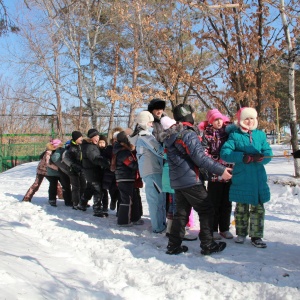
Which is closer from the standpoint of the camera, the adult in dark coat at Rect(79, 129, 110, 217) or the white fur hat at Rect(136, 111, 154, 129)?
the white fur hat at Rect(136, 111, 154, 129)

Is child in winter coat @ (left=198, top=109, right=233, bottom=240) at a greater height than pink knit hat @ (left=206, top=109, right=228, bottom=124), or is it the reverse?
pink knit hat @ (left=206, top=109, right=228, bottom=124)

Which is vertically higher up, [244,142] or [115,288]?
[244,142]

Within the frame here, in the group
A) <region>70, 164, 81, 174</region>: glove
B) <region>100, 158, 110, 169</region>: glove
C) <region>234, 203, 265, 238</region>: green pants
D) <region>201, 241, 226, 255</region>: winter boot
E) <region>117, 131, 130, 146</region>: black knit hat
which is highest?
<region>117, 131, 130, 146</region>: black knit hat

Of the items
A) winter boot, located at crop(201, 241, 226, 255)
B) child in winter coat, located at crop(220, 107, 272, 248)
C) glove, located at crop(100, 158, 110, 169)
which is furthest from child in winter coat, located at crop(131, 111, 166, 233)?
glove, located at crop(100, 158, 110, 169)

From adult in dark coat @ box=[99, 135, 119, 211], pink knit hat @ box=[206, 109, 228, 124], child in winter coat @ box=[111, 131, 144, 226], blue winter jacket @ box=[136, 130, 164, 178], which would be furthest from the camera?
adult in dark coat @ box=[99, 135, 119, 211]

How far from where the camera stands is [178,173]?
4059 mm

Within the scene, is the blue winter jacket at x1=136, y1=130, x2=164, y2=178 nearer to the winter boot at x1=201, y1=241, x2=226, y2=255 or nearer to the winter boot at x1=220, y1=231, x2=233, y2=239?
the winter boot at x1=220, y1=231, x2=233, y2=239

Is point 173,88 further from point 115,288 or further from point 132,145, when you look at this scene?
point 115,288

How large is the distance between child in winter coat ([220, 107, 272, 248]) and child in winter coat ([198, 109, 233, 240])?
0.29m

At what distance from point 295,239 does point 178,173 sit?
1.91m

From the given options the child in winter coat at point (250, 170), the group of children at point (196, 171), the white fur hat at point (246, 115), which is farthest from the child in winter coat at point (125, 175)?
the white fur hat at point (246, 115)

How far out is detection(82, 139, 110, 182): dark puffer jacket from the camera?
631cm

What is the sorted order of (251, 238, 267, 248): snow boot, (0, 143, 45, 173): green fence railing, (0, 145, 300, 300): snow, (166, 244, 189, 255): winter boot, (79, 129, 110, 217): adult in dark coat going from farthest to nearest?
(0, 143, 45, 173): green fence railing → (79, 129, 110, 217): adult in dark coat → (251, 238, 267, 248): snow boot → (166, 244, 189, 255): winter boot → (0, 145, 300, 300): snow

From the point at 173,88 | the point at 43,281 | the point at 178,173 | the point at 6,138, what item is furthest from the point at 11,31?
the point at 6,138
